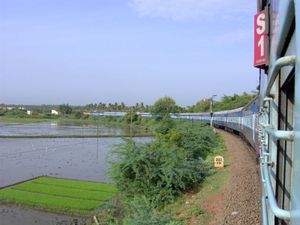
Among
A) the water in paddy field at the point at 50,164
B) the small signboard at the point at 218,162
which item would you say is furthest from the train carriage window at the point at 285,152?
the water in paddy field at the point at 50,164

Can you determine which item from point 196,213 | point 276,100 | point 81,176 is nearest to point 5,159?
point 81,176

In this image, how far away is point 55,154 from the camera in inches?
1708

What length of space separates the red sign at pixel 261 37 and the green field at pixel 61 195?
50.6ft

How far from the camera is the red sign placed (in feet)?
10.5

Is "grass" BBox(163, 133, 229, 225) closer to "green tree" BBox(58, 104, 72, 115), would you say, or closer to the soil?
the soil

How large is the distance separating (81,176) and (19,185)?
199 inches

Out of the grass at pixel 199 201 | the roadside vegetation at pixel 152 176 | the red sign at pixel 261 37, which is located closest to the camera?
the red sign at pixel 261 37

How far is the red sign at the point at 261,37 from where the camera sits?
3.21m

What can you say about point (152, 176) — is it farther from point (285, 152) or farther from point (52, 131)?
point (52, 131)

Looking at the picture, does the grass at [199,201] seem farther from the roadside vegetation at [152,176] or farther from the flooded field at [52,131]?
the flooded field at [52,131]

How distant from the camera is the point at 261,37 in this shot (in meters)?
3.26

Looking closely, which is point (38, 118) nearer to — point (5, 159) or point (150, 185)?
point (5, 159)

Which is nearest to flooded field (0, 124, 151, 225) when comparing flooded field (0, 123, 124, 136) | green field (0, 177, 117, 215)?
green field (0, 177, 117, 215)

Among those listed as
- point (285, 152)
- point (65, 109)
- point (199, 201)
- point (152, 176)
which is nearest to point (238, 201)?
point (199, 201)
